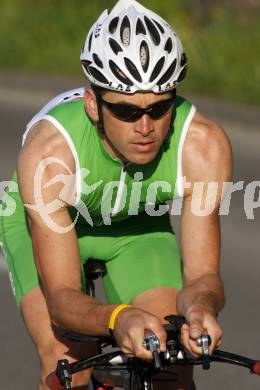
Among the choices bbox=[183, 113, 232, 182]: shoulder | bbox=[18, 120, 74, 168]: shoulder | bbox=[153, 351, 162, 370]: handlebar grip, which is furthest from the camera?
bbox=[183, 113, 232, 182]: shoulder

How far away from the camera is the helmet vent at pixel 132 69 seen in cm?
579

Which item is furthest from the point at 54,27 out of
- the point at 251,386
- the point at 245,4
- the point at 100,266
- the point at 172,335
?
the point at 172,335

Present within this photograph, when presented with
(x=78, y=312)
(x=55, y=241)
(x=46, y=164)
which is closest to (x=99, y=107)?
(x=46, y=164)

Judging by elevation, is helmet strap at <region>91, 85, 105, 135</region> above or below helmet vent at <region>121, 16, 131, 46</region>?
below

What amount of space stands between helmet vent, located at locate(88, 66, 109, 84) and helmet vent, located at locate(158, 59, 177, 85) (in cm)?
25

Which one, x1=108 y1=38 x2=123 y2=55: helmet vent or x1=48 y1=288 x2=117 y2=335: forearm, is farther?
x1=108 y1=38 x2=123 y2=55: helmet vent

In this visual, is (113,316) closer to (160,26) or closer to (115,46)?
(115,46)

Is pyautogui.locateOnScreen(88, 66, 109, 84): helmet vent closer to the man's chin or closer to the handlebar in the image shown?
the man's chin

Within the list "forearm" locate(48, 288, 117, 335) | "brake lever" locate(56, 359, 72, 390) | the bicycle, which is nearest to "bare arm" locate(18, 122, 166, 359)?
"forearm" locate(48, 288, 117, 335)

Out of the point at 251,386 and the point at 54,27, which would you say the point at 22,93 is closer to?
the point at 54,27

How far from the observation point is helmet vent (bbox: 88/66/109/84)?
5.89 meters

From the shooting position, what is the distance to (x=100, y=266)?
6.63 metres

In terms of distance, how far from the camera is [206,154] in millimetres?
6090

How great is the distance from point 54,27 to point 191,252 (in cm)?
1482
